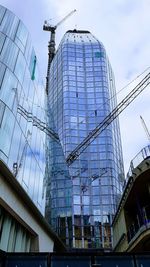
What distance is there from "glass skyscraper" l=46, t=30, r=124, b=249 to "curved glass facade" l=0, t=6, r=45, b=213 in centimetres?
1409

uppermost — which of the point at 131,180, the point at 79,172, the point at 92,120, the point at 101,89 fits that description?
the point at 101,89

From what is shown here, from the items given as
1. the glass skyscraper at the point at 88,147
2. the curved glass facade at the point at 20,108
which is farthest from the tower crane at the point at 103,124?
the curved glass facade at the point at 20,108

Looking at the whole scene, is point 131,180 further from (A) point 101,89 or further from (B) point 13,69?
(A) point 101,89

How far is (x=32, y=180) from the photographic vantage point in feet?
68.2

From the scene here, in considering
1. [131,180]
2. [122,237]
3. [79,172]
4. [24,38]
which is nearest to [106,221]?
[79,172]

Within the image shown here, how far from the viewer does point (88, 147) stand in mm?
59656

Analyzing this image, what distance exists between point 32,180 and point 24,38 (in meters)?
10.4

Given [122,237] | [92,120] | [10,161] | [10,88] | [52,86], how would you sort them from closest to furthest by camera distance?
[10,161] → [10,88] → [122,237] → [92,120] → [52,86]

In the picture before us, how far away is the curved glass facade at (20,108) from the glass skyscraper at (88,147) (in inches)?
555

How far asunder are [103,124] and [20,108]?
4330 centimetres

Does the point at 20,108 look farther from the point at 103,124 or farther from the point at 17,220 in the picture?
the point at 103,124

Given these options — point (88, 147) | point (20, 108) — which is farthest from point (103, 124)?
point (20, 108)

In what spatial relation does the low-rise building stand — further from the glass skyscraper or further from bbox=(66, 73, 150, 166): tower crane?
bbox=(66, 73, 150, 166): tower crane

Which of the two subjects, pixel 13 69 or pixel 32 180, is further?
pixel 32 180
